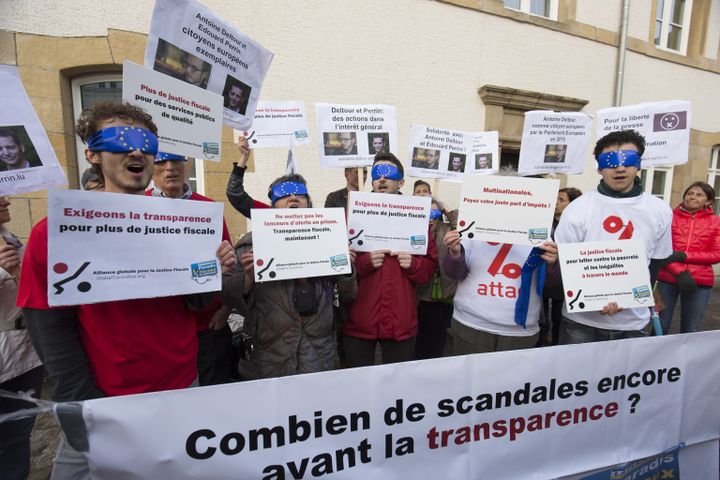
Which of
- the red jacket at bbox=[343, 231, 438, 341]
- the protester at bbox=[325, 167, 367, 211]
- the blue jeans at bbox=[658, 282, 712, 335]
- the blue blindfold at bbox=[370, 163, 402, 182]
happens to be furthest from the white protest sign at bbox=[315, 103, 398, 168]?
the blue jeans at bbox=[658, 282, 712, 335]

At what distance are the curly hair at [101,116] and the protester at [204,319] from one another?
527mm

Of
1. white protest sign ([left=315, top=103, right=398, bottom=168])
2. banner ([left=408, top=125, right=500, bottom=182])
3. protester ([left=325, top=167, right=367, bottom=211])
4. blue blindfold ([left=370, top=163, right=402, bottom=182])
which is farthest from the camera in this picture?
banner ([left=408, top=125, right=500, bottom=182])

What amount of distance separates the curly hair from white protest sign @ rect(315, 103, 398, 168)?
179cm

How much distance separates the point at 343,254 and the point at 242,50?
1333mm

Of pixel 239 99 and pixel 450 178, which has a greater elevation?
pixel 239 99

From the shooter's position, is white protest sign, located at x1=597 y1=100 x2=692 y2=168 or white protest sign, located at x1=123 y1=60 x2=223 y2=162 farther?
white protest sign, located at x1=597 y1=100 x2=692 y2=168

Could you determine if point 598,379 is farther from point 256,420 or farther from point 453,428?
point 256,420

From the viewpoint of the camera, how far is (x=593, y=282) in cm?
213

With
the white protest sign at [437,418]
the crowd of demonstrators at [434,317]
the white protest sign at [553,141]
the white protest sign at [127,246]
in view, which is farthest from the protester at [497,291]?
the white protest sign at [127,246]

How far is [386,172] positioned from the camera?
253 centimetres

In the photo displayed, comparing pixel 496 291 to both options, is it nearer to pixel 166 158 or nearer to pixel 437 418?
pixel 437 418

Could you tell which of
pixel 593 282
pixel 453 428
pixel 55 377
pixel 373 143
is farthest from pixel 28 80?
pixel 593 282

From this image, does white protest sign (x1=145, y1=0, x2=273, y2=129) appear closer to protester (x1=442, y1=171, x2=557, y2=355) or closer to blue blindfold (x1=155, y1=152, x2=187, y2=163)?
blue blindfold (x1=155, y1=152, x2=187, y2=163)

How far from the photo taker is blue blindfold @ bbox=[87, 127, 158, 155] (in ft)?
4.46
